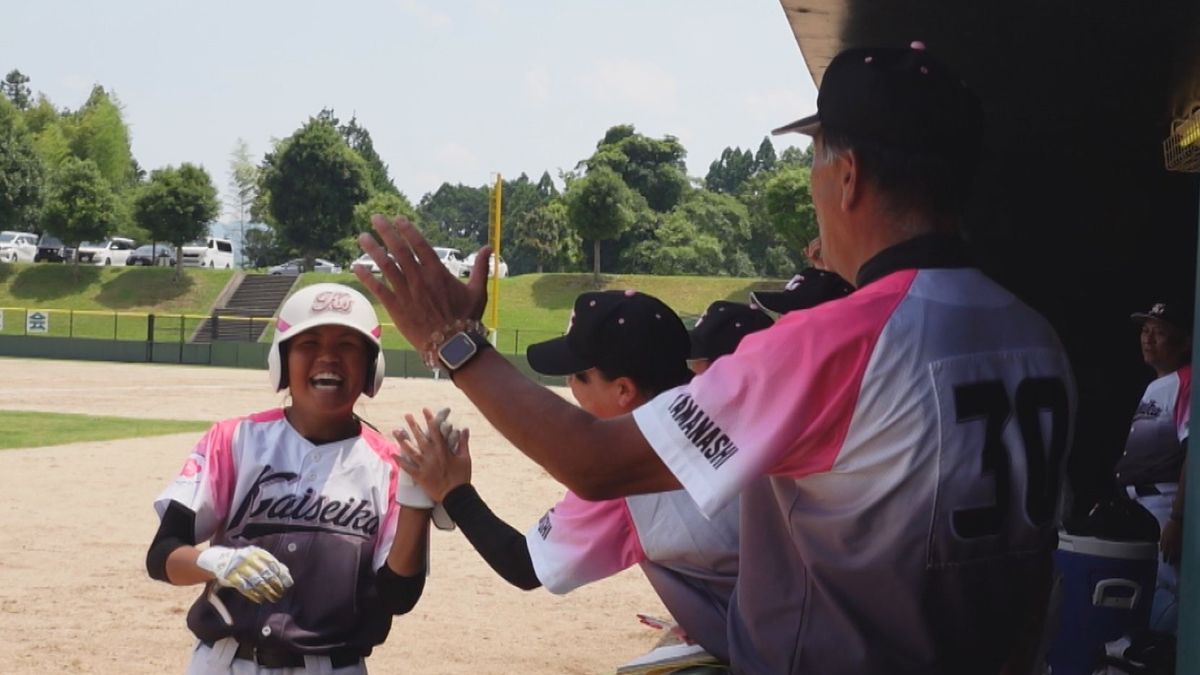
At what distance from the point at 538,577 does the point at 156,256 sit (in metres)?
66.3

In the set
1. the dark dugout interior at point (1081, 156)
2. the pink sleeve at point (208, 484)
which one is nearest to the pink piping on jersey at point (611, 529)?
the pink sleeve at point (208, 484)

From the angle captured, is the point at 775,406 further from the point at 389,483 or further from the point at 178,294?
the point at 178,294

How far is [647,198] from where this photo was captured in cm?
9038

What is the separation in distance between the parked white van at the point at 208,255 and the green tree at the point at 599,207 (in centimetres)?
1822

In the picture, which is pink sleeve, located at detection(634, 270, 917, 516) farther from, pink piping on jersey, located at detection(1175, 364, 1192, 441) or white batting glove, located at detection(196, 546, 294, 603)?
pink piping on jersey, located at detection(1175, 364, 1192, 441)

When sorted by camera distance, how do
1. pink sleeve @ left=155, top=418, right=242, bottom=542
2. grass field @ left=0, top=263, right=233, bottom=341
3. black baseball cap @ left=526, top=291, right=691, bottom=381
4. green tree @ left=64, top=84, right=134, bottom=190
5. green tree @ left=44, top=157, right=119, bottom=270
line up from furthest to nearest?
green tree @ left=64, top=84, right=134, bottom=190 → green tree @ left=44, top=157, right=119, bottom=270 → grass field @ left=0, top=263, right=233, bottom=341 → pink sleeve @ left=155, top=418, right=242, bottom=542 → black baseball cap @ left=526, top=291, right=691, bottom=381

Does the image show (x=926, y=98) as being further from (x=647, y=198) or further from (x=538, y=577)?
(x=647, y=198)

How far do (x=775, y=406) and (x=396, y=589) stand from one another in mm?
1780

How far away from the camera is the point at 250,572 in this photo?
3.19m

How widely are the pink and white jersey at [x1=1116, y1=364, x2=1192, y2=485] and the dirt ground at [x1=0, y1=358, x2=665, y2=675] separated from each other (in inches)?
124

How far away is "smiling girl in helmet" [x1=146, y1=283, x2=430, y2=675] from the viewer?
3355mm

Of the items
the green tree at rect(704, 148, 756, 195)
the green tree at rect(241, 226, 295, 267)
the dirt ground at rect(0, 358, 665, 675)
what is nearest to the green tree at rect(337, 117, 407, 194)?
the green tree at rect(241, 226, 295, 267)

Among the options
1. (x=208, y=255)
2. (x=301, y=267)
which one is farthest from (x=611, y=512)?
(x=301, y=267)

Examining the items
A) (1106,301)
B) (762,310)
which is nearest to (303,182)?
(1106,301)
